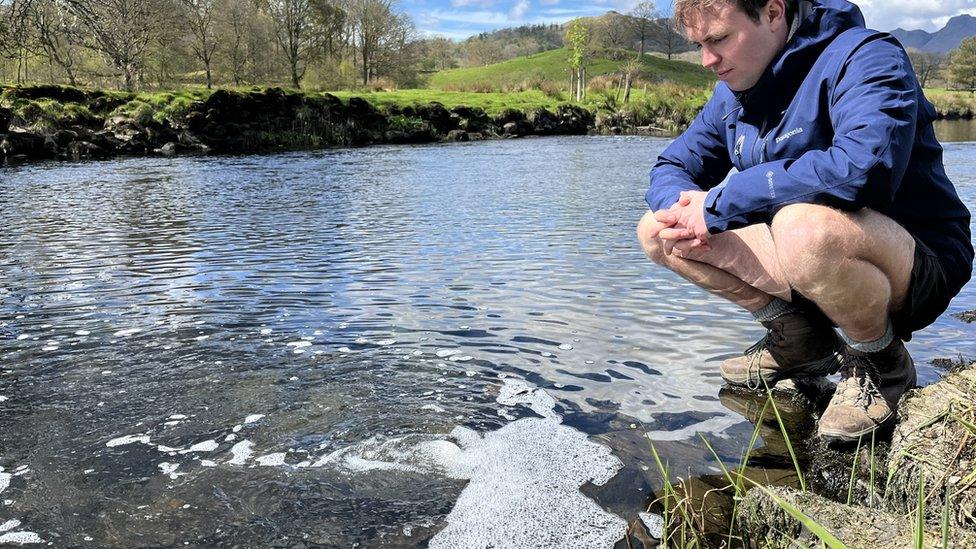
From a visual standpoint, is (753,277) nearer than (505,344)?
Yes

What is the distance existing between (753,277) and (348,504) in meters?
1.72

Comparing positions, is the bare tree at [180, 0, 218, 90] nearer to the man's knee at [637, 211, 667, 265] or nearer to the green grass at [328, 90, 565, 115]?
the green grass at [328, 90, 565, 115]

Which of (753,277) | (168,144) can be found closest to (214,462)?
(753,277)

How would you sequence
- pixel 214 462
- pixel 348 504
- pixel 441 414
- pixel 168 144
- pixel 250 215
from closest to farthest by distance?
pixel 348 504 < pixel 214 462 < pixel 441 414 < pixel 250 215 < pixel 168 144

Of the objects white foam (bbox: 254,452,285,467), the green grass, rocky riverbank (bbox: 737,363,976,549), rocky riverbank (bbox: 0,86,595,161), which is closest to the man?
rocky riverbank (bbox: 737,363,976,549)

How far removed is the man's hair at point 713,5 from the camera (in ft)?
8.00

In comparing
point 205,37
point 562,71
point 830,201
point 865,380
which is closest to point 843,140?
point 830,201

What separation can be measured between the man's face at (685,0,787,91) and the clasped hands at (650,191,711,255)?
1.53 ft

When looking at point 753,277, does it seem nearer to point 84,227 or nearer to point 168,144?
point 84,227

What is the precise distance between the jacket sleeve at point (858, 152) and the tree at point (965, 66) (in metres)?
93.2

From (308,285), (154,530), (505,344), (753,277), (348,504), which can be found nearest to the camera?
(154,530)

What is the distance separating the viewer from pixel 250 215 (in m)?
9.70

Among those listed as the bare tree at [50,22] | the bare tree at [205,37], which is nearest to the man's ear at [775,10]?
the bare tree at [50,22]

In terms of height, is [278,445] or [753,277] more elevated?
[753,277]
